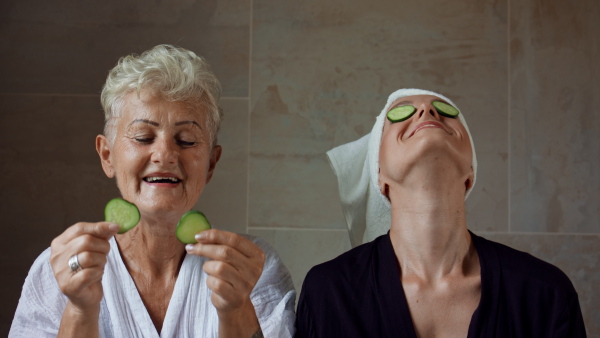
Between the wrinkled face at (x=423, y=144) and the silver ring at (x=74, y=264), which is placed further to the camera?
the wrinkled face at (x=423, y=144)

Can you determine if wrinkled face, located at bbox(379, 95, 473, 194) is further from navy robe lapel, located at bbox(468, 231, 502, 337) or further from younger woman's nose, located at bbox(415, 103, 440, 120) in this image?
navy robe lapel, located at bbox(468, 231, 502, 337)

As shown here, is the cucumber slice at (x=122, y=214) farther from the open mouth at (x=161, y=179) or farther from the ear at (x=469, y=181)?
the ear at (x=469, y=181)

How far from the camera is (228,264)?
1420 millimetres

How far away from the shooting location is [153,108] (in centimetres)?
175

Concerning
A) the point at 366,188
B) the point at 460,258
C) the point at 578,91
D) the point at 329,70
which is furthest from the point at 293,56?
the point at 460,258

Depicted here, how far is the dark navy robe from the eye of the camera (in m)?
1.61

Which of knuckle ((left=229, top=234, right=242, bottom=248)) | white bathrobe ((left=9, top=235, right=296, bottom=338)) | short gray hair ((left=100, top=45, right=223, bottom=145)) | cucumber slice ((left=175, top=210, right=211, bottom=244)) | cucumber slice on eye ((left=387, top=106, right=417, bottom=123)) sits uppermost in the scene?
short gray hair ((left=100, top=45, right=223, bottom=145))

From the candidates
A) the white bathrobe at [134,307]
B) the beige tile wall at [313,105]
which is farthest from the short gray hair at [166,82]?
the beige tile wall at [313,105]

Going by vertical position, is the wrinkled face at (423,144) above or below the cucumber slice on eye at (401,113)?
below

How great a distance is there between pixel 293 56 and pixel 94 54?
2.50 ft

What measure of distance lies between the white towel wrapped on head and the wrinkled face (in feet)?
0.30

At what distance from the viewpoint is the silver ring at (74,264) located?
4.56 ft

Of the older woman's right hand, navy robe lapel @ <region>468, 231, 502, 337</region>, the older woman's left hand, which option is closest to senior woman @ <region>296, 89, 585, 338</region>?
navy robe lapel @ <region>468, 231, 502, 337</region>

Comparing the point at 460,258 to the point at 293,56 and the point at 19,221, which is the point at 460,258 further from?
the point at 19,221
